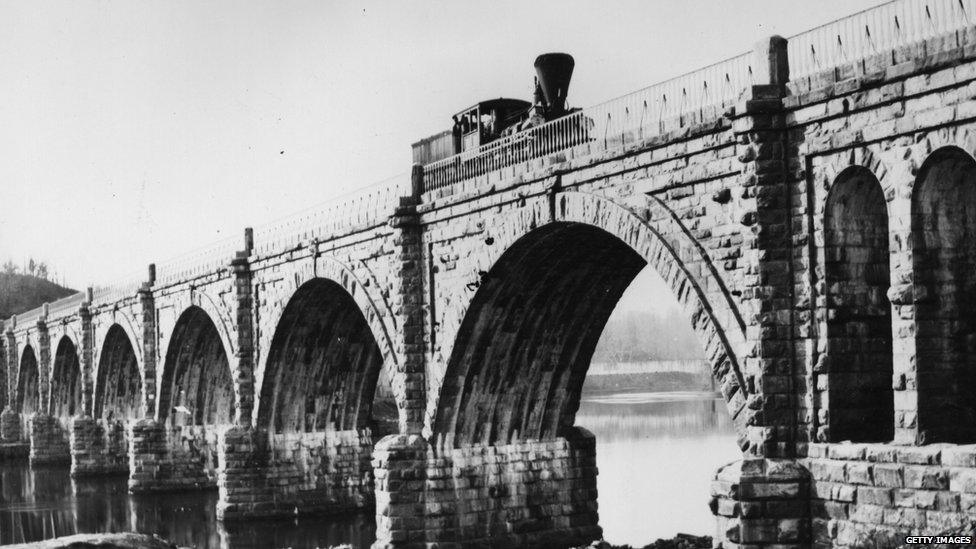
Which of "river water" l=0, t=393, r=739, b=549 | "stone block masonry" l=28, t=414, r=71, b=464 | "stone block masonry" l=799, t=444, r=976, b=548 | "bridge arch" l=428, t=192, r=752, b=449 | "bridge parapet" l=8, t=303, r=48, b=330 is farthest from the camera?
"bridge parapet" l=8, t=303, r=48, b=330

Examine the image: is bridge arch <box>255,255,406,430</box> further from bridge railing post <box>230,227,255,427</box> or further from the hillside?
the hillside

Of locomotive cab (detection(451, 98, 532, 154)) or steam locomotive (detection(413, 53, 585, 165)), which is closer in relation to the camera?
steam locomotive (detection(413, 53, 585, 165))

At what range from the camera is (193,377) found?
45844mm

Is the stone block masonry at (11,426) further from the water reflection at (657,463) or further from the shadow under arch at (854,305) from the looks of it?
the shadow under arch at (854,305)

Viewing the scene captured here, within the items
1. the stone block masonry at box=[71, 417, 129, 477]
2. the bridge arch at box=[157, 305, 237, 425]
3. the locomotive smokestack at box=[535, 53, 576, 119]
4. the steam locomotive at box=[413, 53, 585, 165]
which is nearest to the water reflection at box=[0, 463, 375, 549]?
the stone block masonry at box=[71, 417, 129, 477]

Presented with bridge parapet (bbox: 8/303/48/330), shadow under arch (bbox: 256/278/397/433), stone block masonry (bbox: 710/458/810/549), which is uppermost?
bridge parapet (bbox: 8/303/48/330)

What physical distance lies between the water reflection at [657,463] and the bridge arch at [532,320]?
5.05m

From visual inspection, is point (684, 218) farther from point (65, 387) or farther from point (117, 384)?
point (65, 387)

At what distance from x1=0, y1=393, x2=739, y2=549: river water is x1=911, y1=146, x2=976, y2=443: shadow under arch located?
1531cm

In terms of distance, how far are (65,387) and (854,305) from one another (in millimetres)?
59471

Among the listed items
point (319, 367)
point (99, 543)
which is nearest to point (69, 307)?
point (319, 367)

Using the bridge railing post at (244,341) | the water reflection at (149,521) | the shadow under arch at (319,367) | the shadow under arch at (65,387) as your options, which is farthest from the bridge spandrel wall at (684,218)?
the shadow under arch at (65,387)

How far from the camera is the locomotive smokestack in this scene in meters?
26.8

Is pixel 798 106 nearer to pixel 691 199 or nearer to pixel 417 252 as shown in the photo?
pixel 691 199
